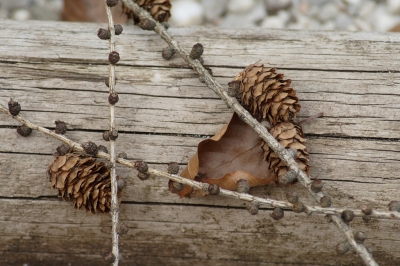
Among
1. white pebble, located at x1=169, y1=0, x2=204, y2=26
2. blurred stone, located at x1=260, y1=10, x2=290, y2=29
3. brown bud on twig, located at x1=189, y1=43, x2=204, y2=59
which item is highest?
blurred stone, located at x1=260, y1=10, x2=290, y2=29

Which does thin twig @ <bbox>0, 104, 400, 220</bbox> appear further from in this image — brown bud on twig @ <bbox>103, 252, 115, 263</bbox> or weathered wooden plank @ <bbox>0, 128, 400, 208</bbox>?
brown bud on twig @ <bbox>103, 252, 115, 263</bbox>

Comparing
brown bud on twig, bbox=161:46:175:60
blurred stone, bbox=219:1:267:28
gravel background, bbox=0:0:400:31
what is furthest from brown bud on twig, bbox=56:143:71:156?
blurred stone, bbox=219:1:267:28

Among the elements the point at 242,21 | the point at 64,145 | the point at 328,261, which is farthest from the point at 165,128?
the point at 242,21

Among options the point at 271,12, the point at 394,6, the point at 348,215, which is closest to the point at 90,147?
the point at 348,215

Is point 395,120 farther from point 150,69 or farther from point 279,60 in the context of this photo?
point 150,69

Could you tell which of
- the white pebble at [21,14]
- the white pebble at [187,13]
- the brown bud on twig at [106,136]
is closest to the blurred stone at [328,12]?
the white pebble at [187,13]

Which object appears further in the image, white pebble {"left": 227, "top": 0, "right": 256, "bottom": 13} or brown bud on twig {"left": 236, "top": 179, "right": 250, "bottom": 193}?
white pebble {"left": 227, "top": 0, "right": 256, "bottom": 13}
